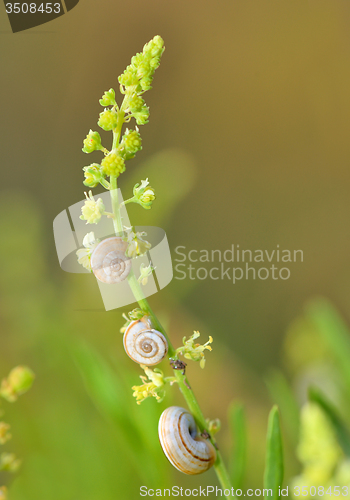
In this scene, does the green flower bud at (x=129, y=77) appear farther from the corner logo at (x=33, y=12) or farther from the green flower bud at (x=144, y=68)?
the corner logo at (x=33, y=12)

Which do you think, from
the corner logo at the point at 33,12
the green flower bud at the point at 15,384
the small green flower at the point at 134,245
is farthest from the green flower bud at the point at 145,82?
the corner logo at the point at 33,12

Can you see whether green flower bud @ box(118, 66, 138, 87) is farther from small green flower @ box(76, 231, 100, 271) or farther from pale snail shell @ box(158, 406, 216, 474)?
pale snail shell @ box(158, 406, 216, 474)

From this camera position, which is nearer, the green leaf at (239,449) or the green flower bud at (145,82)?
the green flower bud at (145,82)

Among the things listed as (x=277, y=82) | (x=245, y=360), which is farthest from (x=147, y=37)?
(x=245, y=360)

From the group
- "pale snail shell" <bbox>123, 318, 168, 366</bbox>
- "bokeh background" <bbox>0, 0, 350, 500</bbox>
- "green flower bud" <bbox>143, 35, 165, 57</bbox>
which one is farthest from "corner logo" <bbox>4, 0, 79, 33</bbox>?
"pale snail shell" <bbox>123, 318, 168, 366</bbox>

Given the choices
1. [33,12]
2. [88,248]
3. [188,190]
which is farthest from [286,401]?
[33,12]
